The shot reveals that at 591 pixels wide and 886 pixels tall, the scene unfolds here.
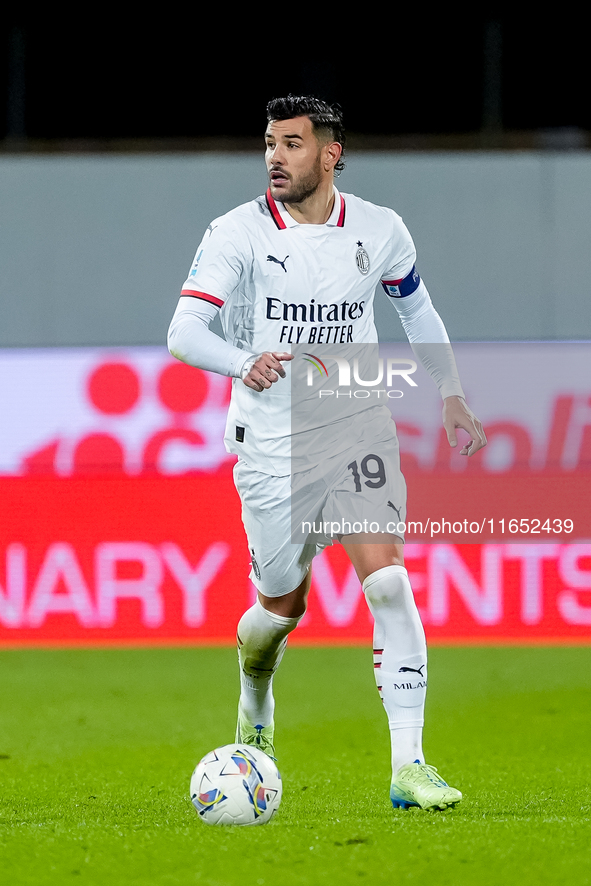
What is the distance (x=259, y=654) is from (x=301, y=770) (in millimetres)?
613

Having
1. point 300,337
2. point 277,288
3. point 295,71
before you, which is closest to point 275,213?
point 277,288

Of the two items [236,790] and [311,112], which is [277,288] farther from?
[236,790]

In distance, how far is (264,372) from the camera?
2971mm

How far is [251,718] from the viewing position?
3676 mm

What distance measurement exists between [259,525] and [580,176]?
217 inches

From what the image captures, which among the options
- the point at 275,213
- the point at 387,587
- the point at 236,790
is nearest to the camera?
the point at 236,790

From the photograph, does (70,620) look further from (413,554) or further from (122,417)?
(413,554)

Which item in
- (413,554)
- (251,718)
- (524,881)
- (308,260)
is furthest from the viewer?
(413,554)

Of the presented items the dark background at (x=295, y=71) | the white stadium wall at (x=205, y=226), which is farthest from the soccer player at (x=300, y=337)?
the dark background at (x=295, y=71)

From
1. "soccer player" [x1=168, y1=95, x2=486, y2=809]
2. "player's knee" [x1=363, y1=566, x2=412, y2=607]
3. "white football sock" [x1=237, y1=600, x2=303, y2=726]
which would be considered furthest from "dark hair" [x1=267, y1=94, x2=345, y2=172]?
"white football sock" [x1=237, y1=600, x2=303, y2=726]

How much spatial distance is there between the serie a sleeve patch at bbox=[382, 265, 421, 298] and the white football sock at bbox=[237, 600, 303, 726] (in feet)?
3.43

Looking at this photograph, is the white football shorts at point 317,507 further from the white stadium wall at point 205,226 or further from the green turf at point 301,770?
the white stadium wall at point 205,226

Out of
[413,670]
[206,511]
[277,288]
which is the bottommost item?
[206,511]

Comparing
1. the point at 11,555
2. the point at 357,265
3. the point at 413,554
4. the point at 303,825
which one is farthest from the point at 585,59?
the point at 303,825
